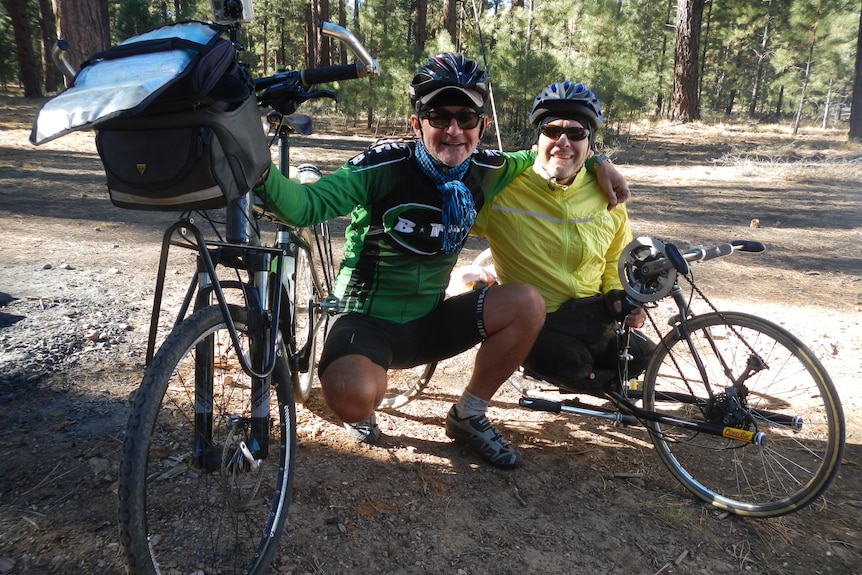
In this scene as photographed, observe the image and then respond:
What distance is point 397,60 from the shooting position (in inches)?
537

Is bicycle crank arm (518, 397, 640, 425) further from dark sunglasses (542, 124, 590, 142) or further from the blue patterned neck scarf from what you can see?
dark sunglasses (542, 124, 590, 142)

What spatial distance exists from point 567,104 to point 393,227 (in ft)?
2.99

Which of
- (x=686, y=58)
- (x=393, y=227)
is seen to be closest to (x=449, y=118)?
(x=393, y=227)

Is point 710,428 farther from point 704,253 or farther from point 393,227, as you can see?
point 393,227

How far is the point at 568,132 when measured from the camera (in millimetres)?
2586

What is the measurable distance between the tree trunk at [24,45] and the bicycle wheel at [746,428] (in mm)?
21455

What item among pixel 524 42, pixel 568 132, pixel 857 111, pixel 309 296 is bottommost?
pixel 309 296

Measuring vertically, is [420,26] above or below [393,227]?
above

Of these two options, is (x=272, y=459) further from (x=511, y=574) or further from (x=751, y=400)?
(x=751, y=400)

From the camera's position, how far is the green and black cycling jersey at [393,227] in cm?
229

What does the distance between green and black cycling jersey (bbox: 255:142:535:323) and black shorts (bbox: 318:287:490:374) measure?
48 millimetres

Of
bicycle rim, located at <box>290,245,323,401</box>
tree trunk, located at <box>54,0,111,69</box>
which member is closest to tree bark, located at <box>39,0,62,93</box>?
tree trunk, located at <box>54,0,111,69</box>

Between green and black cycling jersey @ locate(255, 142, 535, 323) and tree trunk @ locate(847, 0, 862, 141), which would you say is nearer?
green and black cycling jersey @ locate(255, 142, 535, 323)

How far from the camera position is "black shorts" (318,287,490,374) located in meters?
2.33
